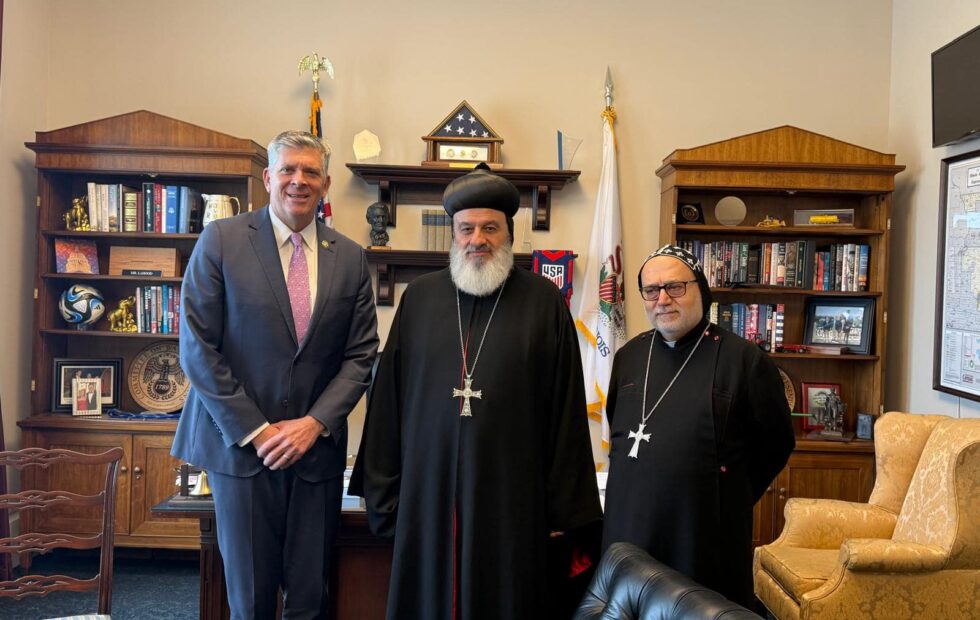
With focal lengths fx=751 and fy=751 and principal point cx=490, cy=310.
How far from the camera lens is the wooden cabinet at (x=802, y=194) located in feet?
13.0

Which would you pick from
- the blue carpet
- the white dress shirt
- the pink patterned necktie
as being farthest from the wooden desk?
the blue carpet

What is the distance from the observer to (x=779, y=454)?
219 centimetres

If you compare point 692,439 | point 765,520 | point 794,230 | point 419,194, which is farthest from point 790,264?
point 692,439

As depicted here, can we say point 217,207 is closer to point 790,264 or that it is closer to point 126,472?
point 126,472

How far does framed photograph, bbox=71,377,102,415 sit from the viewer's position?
399 cm

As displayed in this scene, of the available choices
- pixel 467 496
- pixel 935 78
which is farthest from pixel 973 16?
pixel 467 496

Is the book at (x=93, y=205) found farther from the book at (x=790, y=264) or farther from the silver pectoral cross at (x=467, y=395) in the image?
the book at (x=790, y=264)

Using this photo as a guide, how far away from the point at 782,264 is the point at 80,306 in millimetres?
3811

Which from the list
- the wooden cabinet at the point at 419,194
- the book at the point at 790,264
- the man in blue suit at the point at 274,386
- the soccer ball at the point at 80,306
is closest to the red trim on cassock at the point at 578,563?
the man in blue suit at the point at 274,386

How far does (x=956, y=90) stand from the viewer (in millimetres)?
3492

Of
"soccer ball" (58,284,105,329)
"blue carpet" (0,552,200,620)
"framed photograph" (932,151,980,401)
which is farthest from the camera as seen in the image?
"soccer ball" (58,284,105,329)

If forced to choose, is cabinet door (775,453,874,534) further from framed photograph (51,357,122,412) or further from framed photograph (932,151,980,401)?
framed photograph (51,357,122,412)

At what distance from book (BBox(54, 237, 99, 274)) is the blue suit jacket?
2.46 m

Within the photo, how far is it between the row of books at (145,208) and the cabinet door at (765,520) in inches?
132
